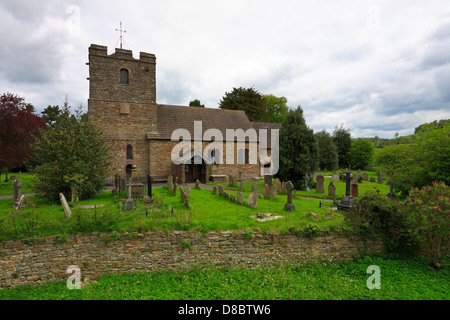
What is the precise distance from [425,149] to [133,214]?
52.9ft

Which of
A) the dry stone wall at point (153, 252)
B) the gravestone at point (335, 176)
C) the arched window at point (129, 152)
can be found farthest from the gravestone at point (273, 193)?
the arched window at point (129, 152)

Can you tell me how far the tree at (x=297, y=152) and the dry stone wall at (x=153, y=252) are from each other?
9.89 metres

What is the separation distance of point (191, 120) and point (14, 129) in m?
14.6

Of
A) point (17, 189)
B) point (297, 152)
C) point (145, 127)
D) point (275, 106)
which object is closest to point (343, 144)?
point (275, 106)

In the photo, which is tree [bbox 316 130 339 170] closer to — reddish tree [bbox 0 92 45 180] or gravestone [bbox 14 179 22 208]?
gravestone [bbox 14 179 22 208]

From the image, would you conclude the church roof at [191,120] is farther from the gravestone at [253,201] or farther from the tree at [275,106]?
the tree at [275,106]

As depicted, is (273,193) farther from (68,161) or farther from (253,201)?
(68,161)

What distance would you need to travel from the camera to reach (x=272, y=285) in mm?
7203

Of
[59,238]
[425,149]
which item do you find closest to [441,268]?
[425,149]

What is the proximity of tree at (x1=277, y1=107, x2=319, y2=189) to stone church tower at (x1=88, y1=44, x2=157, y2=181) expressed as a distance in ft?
41.2

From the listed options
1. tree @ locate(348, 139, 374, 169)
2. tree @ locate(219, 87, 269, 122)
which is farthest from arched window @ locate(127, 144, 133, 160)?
tree @ locate(348, 139, 374, 169)

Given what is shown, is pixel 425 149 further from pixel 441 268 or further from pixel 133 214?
pixel 133 214

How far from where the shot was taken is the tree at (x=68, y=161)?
11969 millimetres

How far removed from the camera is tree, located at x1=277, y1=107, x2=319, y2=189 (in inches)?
719
